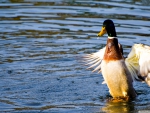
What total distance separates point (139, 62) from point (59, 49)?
3.22 metres

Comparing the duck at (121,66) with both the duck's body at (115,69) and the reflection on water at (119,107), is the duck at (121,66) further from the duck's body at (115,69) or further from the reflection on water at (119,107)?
the reflection on water at (119,107)

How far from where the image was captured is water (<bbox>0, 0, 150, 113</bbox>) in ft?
28.2

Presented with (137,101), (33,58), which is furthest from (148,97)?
(33,58)

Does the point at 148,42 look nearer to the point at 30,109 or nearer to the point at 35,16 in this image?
the point at 35,16

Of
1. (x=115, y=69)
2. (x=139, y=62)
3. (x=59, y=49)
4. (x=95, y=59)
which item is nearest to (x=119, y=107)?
(x=115, y=69)

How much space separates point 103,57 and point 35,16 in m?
5.92

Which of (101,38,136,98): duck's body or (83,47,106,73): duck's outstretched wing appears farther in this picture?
(83,47,106,73): duck's outstretched wing

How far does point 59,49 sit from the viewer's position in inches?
460

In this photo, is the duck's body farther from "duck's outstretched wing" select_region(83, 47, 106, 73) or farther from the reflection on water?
A: "duck's outstretched wing" select_region(83, 47, 106, 73)

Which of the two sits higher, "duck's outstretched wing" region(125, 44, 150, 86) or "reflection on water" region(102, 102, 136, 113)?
"duck's outstretched wing" region(125, 44, 150, 86)

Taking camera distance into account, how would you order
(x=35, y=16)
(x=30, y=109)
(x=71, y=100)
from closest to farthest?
(x=30, y=109), (x=71, y=100), (x=35, y=16)

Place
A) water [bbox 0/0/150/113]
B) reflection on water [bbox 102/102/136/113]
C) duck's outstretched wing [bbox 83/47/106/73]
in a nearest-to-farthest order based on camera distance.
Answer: reflection on water [bbox 102/102/136/113], water [bbox 0/0/150/113], duck's outstretched wing [bbox 83/47/106/73]

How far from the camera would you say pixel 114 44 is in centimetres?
873

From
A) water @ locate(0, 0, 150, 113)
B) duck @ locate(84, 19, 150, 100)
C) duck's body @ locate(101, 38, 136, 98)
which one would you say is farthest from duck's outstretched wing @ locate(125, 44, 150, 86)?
water @ locate(0, 0, 150, 113)
